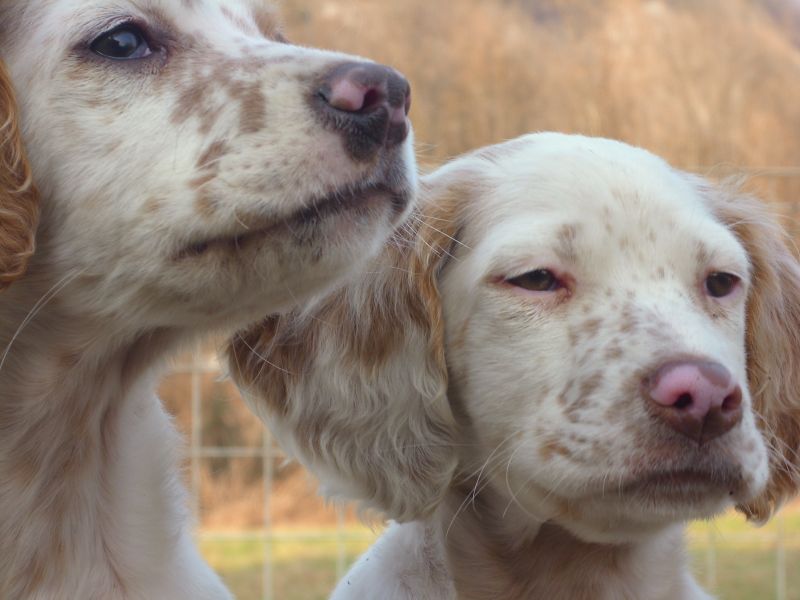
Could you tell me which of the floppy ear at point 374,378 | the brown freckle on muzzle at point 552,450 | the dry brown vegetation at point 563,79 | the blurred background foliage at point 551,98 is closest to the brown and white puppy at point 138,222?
the floppy ear at point 374,378

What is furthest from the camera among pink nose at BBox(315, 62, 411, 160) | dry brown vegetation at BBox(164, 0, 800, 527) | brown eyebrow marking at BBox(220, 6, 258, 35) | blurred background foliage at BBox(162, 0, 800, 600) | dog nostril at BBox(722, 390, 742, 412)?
dry brown vegetation at BBox(164, 0, 800, 527)

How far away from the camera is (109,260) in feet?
8.55

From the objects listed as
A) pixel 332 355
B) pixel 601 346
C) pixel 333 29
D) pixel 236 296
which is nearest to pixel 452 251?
pixel 332 355

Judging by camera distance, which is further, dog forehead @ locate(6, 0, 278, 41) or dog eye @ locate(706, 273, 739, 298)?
dog eye @ locate(706, 273, 739, 298)

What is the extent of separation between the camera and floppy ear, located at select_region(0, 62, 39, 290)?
2.47m

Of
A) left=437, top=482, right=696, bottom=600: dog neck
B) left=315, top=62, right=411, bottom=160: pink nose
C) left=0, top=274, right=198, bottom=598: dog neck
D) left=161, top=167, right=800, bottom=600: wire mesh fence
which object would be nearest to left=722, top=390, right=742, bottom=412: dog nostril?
left=437, top=482, right=696, bottom=600: dog neck

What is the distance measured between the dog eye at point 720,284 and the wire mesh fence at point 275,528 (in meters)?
3.98

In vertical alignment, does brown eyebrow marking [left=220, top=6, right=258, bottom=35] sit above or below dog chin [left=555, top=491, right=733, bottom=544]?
above

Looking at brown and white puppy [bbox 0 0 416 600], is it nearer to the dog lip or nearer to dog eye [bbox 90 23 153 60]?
dog eye [bbox 90 23 153 60]

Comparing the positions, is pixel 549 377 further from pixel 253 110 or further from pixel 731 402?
pixel 253 110

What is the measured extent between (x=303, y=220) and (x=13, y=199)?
2.00 ft

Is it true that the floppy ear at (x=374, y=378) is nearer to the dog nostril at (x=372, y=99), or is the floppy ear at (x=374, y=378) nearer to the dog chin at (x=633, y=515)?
the dog chin at (x=633, y=515)

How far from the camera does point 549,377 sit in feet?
9.18

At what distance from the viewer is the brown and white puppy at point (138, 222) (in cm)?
244
